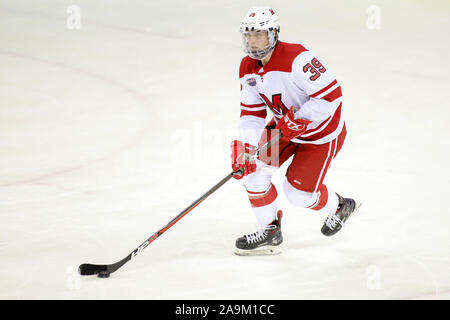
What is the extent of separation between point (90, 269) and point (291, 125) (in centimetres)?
121

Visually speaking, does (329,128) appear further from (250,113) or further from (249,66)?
(249,66)

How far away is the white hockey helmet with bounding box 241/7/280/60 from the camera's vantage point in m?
3.86

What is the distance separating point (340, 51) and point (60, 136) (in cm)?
302

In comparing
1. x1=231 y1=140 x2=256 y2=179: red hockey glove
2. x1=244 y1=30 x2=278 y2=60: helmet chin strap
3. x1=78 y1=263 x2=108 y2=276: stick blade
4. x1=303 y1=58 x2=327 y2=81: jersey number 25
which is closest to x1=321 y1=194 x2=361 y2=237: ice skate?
x1=231 y1=140 x2=256 y2=179: red hockey glove

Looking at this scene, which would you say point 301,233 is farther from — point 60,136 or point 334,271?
point 60,136

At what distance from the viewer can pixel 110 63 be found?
24.2 ft

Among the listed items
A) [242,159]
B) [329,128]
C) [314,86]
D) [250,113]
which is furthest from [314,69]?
[242,159]

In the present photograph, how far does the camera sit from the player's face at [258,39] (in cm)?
388

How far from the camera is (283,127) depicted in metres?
3.93

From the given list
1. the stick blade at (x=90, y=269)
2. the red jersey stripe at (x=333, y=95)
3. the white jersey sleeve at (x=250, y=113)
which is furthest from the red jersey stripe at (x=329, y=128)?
the stick blade at (x=90, y=269)

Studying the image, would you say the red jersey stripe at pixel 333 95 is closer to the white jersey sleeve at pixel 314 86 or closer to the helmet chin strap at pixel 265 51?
the white jersey sleeve at pixel 314 86

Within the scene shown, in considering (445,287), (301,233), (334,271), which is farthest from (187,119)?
(445,287)

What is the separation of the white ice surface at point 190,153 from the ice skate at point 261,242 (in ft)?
0.22
